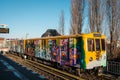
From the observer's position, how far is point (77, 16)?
34.1 metres

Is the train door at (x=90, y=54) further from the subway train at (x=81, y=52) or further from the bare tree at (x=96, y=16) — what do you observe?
the bare tree at (x=96, y=16)

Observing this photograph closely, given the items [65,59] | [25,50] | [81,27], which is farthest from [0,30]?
[65,59]

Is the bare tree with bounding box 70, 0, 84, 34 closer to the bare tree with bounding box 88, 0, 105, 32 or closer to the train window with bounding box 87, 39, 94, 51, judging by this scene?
the bare tree with bounding box 88, 0, 105, 32

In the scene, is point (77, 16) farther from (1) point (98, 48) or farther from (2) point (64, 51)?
(1) point (98, 48)

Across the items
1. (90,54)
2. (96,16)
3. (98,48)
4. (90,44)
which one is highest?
(96,16)

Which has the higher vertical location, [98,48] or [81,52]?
[98,48]

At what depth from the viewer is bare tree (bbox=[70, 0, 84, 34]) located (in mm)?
33594

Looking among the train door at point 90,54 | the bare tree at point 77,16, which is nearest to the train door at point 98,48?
the train door at point 90,54

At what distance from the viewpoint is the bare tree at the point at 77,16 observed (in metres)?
33.6

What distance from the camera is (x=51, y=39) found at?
68.1 feet

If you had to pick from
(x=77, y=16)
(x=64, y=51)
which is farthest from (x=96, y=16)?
(x=64, y=51)

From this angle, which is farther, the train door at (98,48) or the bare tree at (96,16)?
the bare tree at (96,16)

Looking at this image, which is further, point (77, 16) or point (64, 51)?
point (77, 16)

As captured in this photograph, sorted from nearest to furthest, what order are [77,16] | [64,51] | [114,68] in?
[114,68], [64,51], [77,16]
